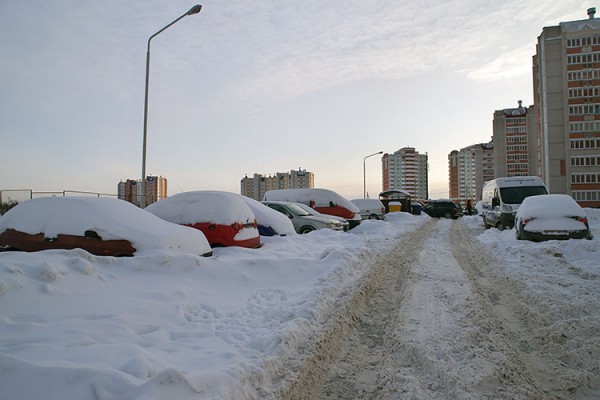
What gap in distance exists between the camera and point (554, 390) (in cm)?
309

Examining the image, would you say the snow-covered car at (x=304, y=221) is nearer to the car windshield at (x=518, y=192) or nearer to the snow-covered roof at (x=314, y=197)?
the snow-covered roof at (x=314, y=197)

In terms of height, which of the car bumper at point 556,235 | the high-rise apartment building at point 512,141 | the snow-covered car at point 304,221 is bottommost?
the car bumper at point 556,235

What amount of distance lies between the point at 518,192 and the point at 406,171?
10646 centimetres

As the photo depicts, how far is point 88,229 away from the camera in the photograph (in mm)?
5961

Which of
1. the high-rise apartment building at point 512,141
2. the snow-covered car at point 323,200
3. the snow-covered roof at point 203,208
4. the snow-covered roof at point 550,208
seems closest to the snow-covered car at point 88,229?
the snow-covered roof at point 203,208

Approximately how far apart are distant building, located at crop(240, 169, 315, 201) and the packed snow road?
8987cm

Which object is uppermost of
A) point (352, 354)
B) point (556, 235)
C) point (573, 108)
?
point (573, 108)

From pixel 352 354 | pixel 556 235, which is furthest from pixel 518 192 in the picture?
pixel 352 354

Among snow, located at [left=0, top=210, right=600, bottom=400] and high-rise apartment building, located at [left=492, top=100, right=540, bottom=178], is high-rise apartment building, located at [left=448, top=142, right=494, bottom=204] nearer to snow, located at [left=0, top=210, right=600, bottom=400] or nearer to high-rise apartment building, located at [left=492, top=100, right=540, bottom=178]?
high-rise apartment building, located at [left=492, top=100, right=540, bottom=178]

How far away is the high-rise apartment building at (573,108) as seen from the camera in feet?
184

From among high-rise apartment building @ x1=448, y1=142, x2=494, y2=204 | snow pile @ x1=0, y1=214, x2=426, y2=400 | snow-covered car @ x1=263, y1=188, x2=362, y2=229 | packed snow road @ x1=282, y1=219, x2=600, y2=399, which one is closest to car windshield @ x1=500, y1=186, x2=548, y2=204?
snow-covered car @ x1=263, y1=188, x2=362, y2=229

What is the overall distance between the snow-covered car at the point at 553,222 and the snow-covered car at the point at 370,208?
44.3 ft

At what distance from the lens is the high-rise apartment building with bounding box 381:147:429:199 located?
116375 millimetres

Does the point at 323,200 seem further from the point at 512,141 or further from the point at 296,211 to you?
the point at 512,141
